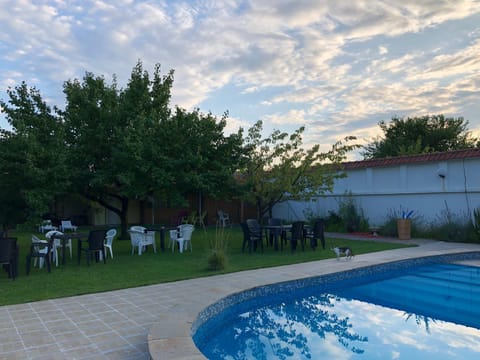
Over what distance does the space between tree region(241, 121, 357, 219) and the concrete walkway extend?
5.29m

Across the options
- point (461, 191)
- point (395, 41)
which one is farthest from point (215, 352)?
point (461, 191)

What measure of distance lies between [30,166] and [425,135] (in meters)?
29.6

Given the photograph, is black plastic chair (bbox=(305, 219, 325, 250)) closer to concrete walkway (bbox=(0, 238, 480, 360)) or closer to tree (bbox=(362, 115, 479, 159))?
concrete walkway (bbox=(0, 238, 480, 360))

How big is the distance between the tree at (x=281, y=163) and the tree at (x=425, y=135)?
58.0ft

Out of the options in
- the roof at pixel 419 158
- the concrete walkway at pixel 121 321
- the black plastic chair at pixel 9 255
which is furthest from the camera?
the roof at pixel 419 158

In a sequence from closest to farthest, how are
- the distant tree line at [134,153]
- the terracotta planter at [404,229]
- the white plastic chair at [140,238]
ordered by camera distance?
the distant tree line at [134,153], the white plastic chair at [140,238], the terracotta planter at [404,229]

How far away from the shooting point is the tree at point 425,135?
1184 inches

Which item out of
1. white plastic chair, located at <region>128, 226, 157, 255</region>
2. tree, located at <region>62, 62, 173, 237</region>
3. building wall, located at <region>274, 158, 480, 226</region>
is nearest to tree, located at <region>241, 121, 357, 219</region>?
building wall, located at <region>274, 158, 480, 226</region>

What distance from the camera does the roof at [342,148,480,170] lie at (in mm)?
12955

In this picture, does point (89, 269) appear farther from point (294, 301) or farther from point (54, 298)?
point (294, 301)

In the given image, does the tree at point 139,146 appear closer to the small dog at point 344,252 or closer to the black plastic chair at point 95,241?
the black plastic chair at point 95,241

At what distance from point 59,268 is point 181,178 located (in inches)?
159

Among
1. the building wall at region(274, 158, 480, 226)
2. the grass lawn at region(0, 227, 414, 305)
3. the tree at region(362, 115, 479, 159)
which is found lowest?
the grass lawn at region(0, 227, 414, 305)

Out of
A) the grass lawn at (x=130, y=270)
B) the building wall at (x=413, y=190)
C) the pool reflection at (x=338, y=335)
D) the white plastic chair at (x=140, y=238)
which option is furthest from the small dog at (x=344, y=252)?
the building wall at (x=413, y=190)
